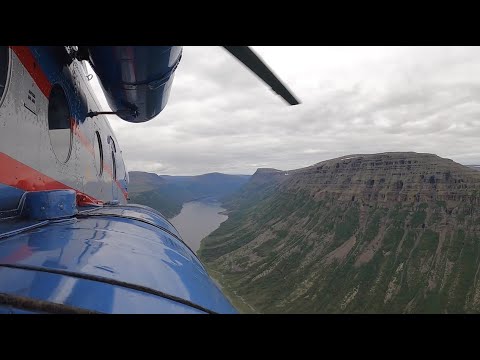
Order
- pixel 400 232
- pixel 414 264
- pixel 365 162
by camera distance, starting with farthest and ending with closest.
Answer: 1. pixel 365 162
2. pixel 400 232
3. pixel 414 264

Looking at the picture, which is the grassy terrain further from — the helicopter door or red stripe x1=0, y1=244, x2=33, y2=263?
red stripe x1=0, y1=244, x2=33, y2=263

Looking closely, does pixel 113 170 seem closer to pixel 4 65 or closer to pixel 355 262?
pixel 4 65

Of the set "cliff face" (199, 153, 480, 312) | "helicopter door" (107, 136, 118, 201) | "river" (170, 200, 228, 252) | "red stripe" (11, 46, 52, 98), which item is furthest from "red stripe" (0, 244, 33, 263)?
"river" (170, 200, 228, 252)

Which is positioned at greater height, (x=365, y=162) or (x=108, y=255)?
(x=365, y=162)

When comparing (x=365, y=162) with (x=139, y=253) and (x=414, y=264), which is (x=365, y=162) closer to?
(x=414, y=264)
